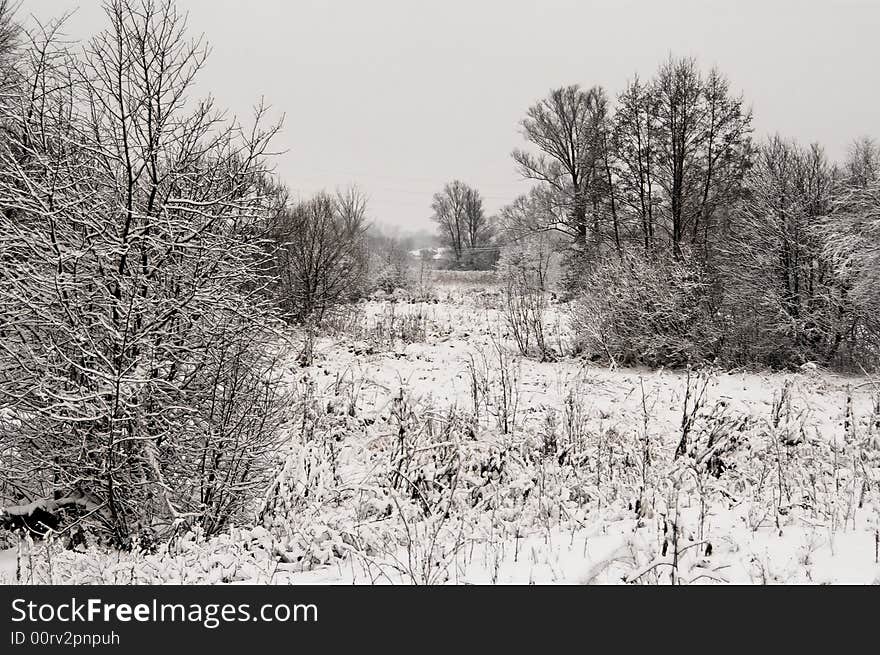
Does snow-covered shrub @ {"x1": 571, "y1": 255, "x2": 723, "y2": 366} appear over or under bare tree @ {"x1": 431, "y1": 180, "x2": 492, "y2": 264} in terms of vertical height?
under

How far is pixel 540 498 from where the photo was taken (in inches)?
192

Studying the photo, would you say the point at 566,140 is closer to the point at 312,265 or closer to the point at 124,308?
the point at 312,265

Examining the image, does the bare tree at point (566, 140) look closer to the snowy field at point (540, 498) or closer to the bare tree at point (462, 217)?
the snowy field at point (540, 498)

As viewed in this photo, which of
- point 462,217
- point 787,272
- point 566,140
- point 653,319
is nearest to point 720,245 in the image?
point 787,272

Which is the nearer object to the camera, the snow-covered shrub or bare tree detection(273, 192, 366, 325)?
the snow-covered shrub

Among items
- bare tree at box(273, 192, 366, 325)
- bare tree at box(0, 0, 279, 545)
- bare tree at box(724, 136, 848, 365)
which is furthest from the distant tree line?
bare tree at box(0, 0, 279, 545)

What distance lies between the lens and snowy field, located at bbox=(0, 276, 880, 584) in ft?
11.6

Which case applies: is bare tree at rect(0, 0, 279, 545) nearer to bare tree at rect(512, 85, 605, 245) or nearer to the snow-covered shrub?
the snow-covered shrub

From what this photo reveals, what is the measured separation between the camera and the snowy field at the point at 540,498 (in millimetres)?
3539

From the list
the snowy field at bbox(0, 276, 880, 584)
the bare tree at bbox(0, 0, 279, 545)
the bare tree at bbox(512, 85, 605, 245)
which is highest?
the bare tree at bbox(512, 85, 605, 245)

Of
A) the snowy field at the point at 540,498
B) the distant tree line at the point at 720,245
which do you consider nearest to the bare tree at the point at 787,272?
the distant tree line at the point at 720,245

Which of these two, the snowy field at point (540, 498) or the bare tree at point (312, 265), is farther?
the bare tree at point (312, 265)

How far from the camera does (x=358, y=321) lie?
14844 millimetres

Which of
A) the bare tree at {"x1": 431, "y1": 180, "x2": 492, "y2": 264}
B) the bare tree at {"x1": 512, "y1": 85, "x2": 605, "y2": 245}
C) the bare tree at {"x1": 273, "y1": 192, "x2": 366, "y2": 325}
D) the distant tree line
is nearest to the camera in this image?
the distant tree line
